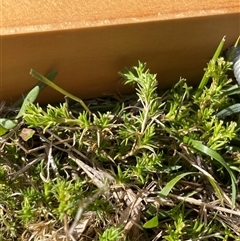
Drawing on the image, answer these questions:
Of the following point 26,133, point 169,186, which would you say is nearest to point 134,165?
point 169,186

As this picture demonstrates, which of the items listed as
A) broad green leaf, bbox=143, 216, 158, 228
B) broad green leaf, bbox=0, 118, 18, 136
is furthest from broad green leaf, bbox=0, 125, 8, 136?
broad green leaf, bbox=143, 216, 158, 228

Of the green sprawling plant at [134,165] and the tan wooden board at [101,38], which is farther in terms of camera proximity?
the green sprawling plant at [134,165]

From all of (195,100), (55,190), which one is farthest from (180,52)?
(55,190)

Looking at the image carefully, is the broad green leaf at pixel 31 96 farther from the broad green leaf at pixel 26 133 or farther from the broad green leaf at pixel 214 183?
the broad green leaf at pixel 214 183

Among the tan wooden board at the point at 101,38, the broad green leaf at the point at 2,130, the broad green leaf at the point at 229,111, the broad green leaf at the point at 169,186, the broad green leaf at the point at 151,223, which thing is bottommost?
the broad green leaf at the point at 151,223

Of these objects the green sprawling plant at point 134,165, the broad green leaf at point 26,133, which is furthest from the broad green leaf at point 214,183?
the broad green leaf at point 26,133

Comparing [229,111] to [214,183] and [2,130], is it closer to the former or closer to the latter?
[214,183]

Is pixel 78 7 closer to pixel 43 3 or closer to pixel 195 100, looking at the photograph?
pixel 43 3
